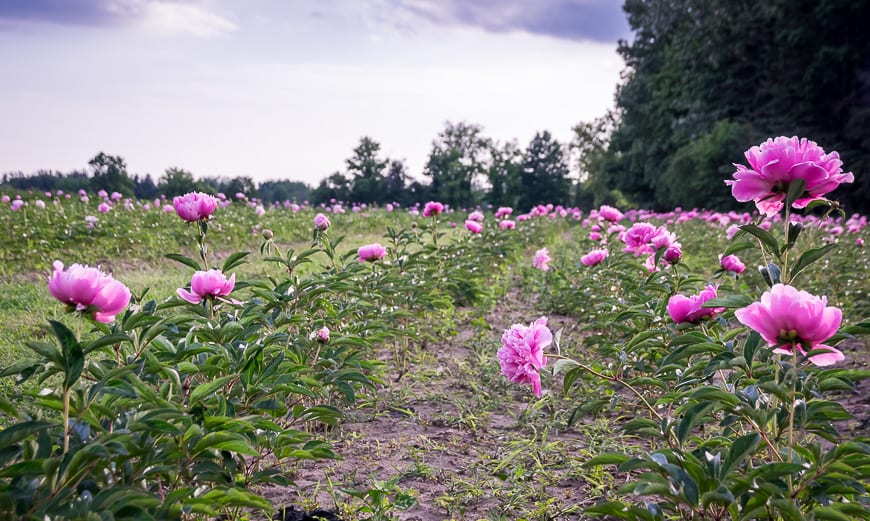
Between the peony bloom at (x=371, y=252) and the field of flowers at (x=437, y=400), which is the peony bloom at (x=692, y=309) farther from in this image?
the peony bloom at (x=371, y=252)

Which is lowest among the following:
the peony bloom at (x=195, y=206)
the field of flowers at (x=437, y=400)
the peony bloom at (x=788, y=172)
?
the field of flowers at (x=437, y=400)

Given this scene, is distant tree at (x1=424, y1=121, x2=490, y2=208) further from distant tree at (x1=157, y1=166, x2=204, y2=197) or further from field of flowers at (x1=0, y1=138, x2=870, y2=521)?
field of flowers at (x1=0, y1=138, x2=870, y2=521)

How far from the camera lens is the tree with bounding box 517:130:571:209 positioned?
42.1 meters

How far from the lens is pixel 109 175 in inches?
1036

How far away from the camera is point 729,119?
69.2ft

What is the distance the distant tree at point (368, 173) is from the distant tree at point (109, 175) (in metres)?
16.1

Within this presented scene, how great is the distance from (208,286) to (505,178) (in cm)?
3917

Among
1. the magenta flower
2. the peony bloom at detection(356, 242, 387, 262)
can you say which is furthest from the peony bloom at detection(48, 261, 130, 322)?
the peony bloom at detection(356, 242, 387, 262)

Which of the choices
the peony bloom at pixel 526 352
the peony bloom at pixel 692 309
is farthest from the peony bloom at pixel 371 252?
the peony bloom at pixel 692 309

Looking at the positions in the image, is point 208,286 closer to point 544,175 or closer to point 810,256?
point 810,256

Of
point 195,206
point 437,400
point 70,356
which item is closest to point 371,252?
point 437,400

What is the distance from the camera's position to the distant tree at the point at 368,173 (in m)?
40.7

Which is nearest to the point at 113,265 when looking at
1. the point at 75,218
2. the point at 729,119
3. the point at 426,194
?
the point at 75,218

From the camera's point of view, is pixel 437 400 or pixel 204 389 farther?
pixel 437 400
